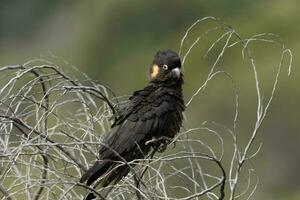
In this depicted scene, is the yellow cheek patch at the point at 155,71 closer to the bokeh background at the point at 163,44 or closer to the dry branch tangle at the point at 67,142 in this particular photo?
the dry branch tangle at the point at 67,142

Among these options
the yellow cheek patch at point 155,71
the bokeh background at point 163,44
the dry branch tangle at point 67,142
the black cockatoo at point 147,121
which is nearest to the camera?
the dry branch tangle at point 67,142

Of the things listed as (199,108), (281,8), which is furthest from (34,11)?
(199,108)

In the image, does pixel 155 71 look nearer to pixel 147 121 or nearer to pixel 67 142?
pixel 147 121

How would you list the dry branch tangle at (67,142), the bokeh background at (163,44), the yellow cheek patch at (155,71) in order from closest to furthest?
1. the dry branch tangle at (67,142)
2. the yellow cheek patch at (155,71)
3. the bokeh background at (163,44)

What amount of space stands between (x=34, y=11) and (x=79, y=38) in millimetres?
2694

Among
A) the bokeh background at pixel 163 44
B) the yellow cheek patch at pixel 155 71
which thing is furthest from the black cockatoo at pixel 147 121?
the bokeh background at pixel 163 44

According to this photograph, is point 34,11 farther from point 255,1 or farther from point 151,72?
point 151,72

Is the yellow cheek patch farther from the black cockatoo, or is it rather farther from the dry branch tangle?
the dry branch tangle

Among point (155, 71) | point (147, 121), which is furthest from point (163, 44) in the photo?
point (147, 121)

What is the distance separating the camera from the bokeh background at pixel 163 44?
15.2m

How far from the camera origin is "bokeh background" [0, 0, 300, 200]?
1519 cm

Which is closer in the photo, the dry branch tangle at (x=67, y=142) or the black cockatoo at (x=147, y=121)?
the dry branch tangle at (x=67, y=142)

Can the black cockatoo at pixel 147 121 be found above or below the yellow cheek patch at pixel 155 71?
below

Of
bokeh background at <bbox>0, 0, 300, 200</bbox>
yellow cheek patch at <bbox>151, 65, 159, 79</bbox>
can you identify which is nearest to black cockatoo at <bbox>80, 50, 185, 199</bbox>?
yellow cheek patch at <bbox>151, 65, 159, 79</bbox>
